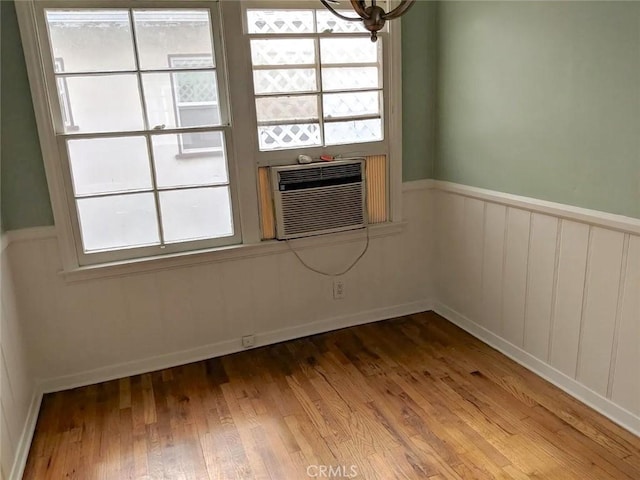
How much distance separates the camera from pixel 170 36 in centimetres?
246

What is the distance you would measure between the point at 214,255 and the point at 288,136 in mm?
789

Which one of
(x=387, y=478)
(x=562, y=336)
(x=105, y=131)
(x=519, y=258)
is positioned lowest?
(x=387, y=478)

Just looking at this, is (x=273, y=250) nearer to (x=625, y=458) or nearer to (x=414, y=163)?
Result: (x=414, y=163)

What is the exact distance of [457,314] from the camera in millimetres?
3150

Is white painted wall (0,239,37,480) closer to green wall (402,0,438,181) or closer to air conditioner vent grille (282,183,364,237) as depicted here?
air conditioner vent grille (282,183,364,237)

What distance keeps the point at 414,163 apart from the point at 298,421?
1717 millimetres

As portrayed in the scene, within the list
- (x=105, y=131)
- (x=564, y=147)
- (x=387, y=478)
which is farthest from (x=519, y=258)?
(x=105, y=131)

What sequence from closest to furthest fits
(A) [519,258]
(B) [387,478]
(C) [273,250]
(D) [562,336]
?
(B) [387,478], (D) [562,336], (A) [519,258], (C) [273,250]

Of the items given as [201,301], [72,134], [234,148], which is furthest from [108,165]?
[201,301]

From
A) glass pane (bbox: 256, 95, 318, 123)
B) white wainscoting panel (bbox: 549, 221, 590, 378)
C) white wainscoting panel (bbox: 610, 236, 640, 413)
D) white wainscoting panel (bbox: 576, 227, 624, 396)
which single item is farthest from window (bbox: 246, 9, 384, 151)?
white wainscoting panel (bbox: 610, 236, 640, 413)

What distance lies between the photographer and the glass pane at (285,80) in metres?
2.66

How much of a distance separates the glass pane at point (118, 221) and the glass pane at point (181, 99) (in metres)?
0.41

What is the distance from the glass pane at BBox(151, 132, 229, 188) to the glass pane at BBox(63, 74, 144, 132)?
0.17 metres

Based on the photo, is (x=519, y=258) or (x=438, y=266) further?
(x=438, y=266)
